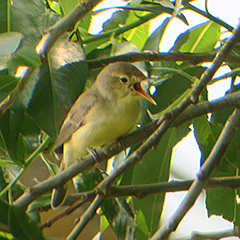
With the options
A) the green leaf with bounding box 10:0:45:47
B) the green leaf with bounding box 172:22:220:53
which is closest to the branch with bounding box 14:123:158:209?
the green leaf with bounding box 10:0:45:47

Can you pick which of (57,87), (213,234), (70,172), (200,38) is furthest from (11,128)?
(200,38)

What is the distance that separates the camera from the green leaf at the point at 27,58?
0.79 m

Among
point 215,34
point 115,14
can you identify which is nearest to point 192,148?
point 215,34

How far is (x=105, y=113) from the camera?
1.38 metres

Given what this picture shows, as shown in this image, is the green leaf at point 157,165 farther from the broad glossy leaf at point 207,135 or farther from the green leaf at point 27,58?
the green leaf at point 27,58

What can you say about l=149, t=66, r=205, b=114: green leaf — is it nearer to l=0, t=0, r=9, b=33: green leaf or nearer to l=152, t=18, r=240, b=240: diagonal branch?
l=152, t=18, r=240, b=240: diagonal branch

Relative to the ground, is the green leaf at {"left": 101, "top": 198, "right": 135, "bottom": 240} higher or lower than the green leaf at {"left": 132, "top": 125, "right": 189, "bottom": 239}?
lower

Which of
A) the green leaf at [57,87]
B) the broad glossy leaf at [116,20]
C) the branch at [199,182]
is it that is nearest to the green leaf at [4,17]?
the green leaf at [57,87]

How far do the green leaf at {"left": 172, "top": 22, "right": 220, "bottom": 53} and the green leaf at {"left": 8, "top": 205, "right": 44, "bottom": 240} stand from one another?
0.87m

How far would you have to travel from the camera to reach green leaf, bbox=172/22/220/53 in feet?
4.76

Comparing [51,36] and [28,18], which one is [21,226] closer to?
[51,36]

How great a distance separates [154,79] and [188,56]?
0.17m

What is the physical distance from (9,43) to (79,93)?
0.34 m

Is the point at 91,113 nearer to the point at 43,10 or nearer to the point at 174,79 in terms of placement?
the point at 174,79
